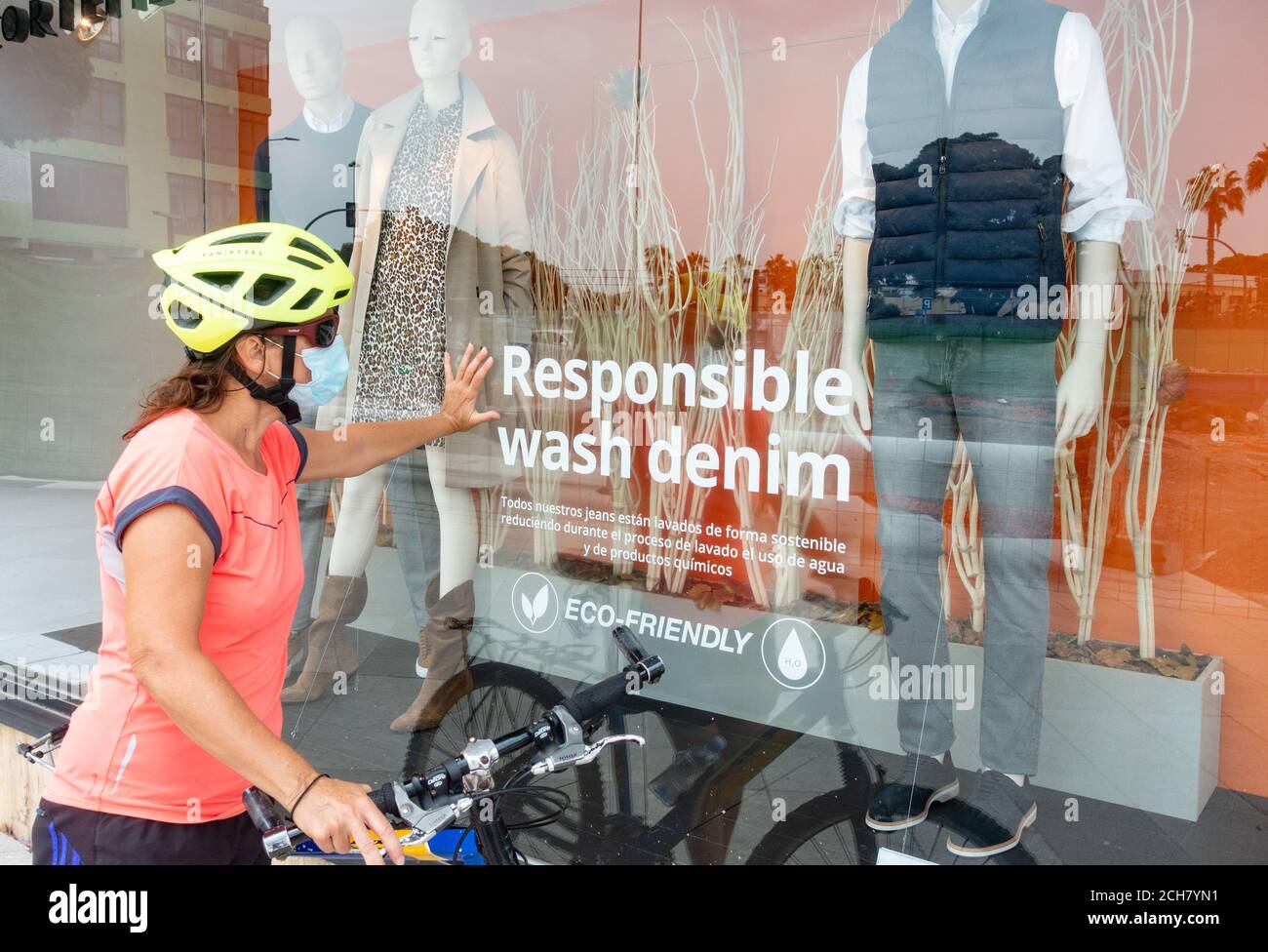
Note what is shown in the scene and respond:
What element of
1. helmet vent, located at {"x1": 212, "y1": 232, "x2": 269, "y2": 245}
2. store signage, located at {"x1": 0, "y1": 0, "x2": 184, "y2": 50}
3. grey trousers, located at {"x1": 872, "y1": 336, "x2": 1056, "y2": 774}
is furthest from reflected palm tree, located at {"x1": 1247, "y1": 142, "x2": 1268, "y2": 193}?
store signage, located at {"x1": 0, "y1": 0, "x2": 184, "y2": 50}

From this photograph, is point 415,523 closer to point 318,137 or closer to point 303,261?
point 318,137

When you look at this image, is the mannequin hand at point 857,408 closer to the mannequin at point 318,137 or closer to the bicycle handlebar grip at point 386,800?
the bicycle handlebar grip at point 386,800

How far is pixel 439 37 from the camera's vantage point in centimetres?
345

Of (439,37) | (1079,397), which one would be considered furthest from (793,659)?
(439,37)

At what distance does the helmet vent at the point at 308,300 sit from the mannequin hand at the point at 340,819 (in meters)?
0.82

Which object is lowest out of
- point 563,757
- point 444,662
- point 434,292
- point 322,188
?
point 444,662

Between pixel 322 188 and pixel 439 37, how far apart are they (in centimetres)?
69

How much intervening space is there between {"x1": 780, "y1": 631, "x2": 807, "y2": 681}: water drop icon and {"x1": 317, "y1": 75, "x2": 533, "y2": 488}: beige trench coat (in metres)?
1.05

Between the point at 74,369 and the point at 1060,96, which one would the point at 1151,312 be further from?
the point at 74,369

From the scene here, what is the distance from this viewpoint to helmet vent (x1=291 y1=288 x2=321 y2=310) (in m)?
1.84

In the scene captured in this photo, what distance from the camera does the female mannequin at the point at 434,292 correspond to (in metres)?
3.40

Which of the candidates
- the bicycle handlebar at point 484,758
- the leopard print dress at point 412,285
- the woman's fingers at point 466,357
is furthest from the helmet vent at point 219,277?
the leopard print dress at point 412,285
